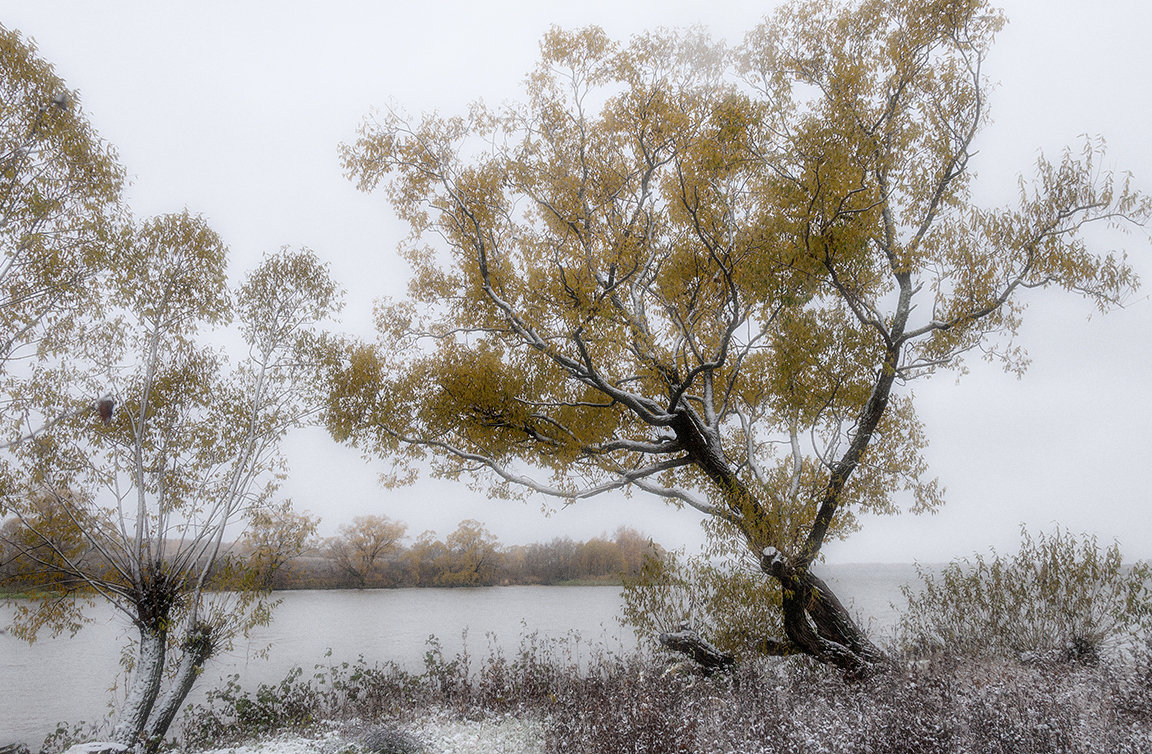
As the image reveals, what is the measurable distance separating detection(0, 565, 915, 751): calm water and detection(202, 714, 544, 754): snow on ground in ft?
8.01

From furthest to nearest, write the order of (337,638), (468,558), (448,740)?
(468,558) → (337,638) → (448,740)

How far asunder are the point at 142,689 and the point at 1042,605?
1291cm

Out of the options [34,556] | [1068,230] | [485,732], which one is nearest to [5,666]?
[34,556]

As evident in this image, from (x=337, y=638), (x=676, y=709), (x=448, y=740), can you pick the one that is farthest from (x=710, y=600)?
(x=337, y=638)

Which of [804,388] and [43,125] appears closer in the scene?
[43,125]

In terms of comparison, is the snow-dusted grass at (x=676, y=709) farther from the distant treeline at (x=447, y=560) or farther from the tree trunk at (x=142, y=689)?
the distant treeline at (x=447, y=560)

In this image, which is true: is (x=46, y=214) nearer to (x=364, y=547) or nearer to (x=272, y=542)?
(x=272, y=542)

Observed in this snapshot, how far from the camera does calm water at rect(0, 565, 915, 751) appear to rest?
10828 mm

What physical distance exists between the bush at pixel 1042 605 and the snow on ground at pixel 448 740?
6285 millimetres

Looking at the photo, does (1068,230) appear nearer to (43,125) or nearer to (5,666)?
(43,125)

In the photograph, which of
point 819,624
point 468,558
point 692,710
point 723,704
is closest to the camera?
point 692,710

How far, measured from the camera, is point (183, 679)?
892 centimetres

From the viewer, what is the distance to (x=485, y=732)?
743 cm

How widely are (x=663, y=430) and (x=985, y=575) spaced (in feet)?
17.8
